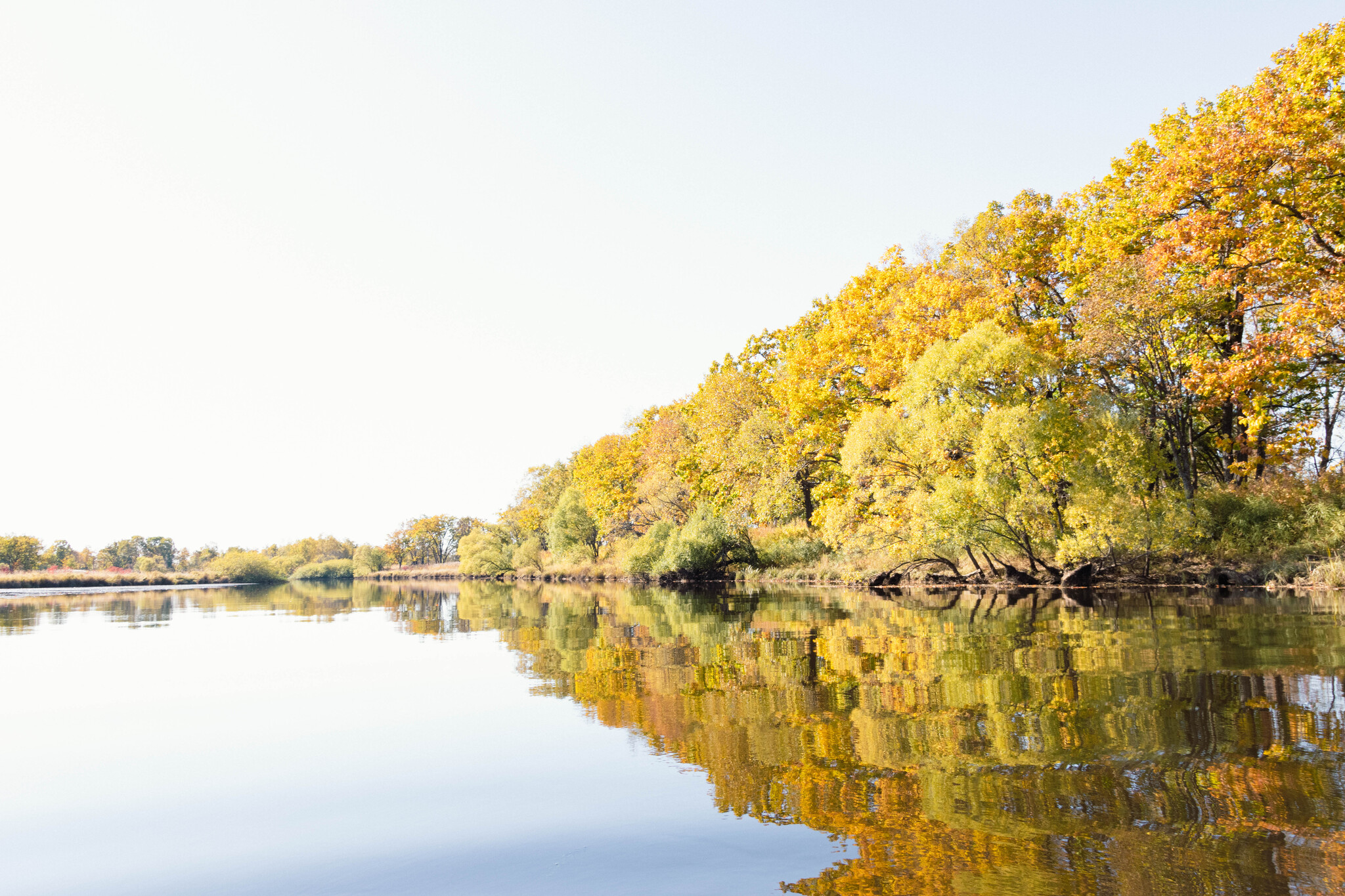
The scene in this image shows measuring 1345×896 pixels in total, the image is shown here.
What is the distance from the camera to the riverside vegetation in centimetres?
1962

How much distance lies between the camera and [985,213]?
2806 centimetres

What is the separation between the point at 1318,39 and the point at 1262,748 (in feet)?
74.0

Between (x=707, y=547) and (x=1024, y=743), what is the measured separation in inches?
1345

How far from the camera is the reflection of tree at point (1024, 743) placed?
334 cm

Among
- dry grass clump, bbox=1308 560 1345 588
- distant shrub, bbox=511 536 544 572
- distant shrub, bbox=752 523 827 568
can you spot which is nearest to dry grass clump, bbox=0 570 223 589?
distant shrub, bbox=511 536 544 572

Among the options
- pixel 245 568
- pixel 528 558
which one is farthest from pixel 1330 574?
pixel 245 568

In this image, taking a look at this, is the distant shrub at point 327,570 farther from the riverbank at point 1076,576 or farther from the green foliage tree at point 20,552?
the riverbank at point 1076,576

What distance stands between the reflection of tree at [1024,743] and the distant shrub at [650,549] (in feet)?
105

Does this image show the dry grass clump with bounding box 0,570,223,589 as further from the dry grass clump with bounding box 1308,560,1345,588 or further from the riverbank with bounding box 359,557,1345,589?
the dry grass clump with bounding box 1308,560,1345,588

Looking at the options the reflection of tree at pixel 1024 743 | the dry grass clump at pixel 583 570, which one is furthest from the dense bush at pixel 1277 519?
the dry grass clump at pixel 583 570

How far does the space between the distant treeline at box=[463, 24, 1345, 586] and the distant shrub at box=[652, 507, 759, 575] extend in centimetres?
881

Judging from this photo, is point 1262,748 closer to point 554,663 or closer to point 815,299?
point 554,663

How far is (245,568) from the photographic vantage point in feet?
271

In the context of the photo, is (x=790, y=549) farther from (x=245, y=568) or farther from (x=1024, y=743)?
(x=245, y=568)
